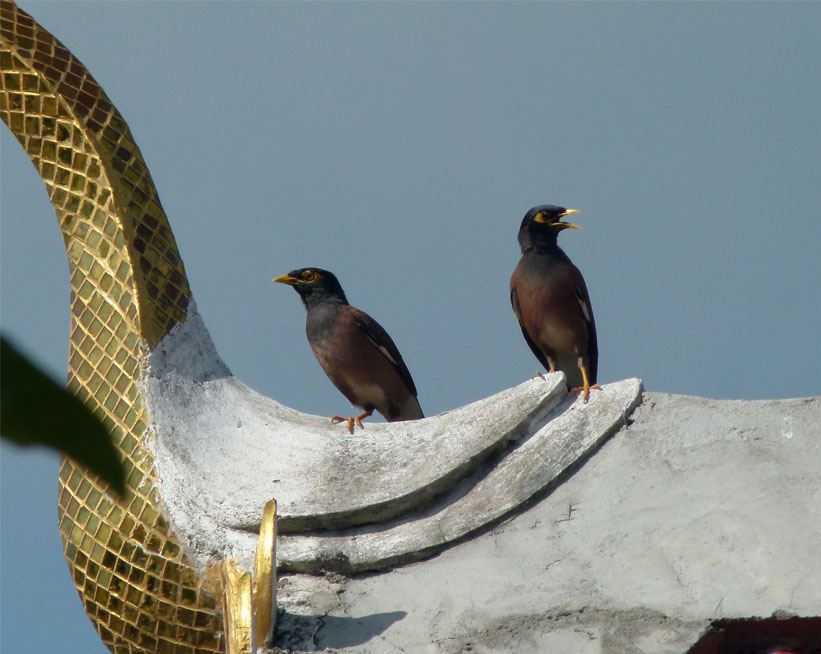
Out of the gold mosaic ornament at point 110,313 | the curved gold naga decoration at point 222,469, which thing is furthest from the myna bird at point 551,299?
the gold mosaic ornament at point 110,313

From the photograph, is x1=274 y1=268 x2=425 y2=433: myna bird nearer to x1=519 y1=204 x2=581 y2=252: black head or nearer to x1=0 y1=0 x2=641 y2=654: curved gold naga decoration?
x1=519 y1=204 x2=581 y2=252: black head

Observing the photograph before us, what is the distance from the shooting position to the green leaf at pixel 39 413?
2.16ft

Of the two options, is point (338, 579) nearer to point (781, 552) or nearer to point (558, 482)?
point (558, 482)

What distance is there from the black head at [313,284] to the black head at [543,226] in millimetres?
1322

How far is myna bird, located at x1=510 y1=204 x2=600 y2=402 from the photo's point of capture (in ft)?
19.7

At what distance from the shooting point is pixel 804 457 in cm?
340

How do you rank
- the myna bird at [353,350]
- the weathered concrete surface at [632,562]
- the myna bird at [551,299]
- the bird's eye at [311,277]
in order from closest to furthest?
the weathered concrete surface at [632,562] → the myna bird at [551,299] → the myna bird at [353,350] → the bird's eye at [311,277]

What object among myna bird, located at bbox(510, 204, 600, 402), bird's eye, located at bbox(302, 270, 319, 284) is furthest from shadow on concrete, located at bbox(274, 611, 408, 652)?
bird's eye, located at bbox(302, 270, 319, 284)

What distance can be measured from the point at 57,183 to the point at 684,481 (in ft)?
9.30

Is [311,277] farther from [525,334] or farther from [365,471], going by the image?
[365,471]

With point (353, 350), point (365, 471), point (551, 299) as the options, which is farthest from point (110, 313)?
point (551, 299)

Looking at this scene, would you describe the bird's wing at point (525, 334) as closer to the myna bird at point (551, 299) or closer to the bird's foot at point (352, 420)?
the myna bird at point (551, 299)

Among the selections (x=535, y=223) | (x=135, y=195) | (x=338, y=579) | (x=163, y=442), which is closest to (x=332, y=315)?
(x=535, y=223)

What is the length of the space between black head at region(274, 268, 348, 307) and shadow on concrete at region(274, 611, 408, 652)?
3.76 metres
